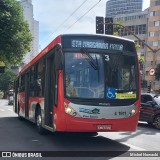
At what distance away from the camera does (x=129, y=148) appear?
396 inches

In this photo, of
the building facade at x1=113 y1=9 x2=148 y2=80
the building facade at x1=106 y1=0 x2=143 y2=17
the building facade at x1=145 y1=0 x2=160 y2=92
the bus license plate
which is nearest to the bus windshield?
the bus license plate

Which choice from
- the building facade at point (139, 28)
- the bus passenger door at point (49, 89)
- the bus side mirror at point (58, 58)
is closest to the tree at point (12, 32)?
the bus passenger door at point (49, 89)

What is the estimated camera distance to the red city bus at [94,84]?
983 centimetres

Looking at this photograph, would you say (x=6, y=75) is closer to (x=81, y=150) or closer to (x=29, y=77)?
(x=29, y=77)

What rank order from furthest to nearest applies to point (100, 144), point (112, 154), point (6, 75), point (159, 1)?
1. point (6, 75)
2. point (159, 1)
3. point (100, 144)
4. point (112, 154)

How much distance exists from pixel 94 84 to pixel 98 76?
25 cm

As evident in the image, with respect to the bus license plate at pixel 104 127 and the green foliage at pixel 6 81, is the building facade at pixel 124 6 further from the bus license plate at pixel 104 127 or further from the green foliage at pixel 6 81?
the bus license plate at pixel 104 127

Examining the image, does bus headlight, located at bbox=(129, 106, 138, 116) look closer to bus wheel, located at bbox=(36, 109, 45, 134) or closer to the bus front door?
the bus front door

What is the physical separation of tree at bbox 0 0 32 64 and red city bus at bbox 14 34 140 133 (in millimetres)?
17175

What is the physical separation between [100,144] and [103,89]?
181cm

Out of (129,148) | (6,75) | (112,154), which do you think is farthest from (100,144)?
(6,75)

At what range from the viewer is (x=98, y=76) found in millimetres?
10062

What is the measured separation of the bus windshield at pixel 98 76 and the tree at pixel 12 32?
1786 cm

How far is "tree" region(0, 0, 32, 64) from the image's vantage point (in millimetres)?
27214
